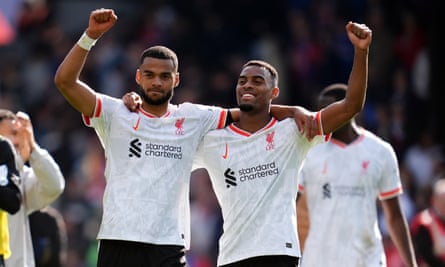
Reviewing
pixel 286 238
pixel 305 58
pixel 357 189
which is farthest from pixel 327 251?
pixel 305 58

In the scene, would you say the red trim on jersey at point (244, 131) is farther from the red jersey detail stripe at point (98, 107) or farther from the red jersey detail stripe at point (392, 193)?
the red jersey detail stripe at point (392, 193)

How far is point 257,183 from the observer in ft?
32.2

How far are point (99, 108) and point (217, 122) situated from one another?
952 millimetres

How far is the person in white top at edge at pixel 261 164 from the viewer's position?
9.64 m

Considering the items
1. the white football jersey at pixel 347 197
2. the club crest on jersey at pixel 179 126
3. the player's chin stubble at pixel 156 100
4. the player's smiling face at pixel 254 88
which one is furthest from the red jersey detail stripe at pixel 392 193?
the player's chin stubble at pixel 156 100

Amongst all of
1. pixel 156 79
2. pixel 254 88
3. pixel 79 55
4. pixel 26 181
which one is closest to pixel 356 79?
pixel 254 88

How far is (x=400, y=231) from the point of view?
11180 mm

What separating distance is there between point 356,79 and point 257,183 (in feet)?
3.64

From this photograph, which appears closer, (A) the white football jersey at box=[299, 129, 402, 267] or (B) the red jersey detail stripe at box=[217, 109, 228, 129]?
(B) the red jersey detail stripe at box=[217, 109, 228, 129]

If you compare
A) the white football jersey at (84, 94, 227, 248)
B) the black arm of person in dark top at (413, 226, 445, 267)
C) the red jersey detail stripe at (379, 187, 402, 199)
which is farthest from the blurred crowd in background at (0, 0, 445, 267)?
the white football jersey at (84, 94, 227, 248)

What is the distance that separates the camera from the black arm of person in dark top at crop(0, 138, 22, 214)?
9727 mm

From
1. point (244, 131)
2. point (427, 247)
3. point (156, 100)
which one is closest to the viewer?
point (156, 100)

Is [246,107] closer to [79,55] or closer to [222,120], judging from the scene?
[222,120]

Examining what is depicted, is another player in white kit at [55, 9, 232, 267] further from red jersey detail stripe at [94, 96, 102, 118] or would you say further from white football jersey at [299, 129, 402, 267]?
white football jersey at [299, 129, 402, 267]
